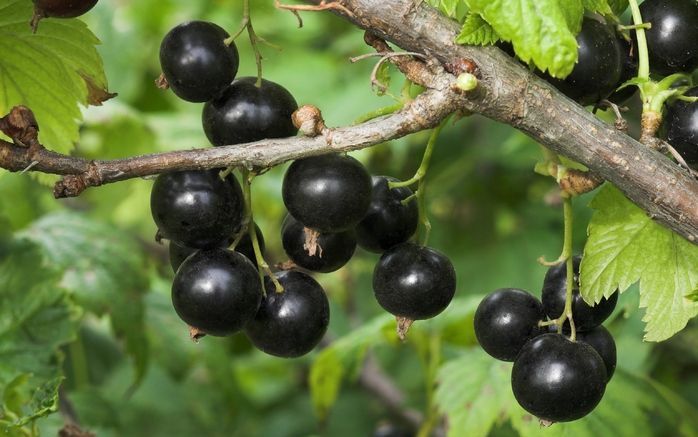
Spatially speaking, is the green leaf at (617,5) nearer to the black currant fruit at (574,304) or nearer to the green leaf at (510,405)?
the black currant fruit at (574,304)

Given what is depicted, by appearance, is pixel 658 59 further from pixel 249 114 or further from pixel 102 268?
pixel 102 268

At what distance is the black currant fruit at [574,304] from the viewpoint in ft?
4.49

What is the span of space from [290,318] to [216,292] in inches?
5.7

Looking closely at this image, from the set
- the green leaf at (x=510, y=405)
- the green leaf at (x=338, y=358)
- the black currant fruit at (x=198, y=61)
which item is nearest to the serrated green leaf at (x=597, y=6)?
the black currant fruit at (x=198, y=61)

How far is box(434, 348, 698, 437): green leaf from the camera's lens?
6.31ft

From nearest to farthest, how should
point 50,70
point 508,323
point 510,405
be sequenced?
point 508,323 → point 50,70 → point 510,405

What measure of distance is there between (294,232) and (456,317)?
101 cm

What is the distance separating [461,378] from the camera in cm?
210

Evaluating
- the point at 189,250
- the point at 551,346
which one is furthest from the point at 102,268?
the point at 551,346

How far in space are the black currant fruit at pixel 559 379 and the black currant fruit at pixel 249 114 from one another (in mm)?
496

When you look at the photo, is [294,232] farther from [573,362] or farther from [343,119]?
[343,119]

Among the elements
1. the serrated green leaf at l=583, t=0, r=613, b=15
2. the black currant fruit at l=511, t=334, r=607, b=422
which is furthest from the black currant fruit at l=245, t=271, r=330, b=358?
the serrated green leaf at l=583, t=0, r=613, b=15

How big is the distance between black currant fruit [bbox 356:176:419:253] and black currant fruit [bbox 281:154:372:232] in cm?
15

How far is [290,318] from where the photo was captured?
4.33 ft
